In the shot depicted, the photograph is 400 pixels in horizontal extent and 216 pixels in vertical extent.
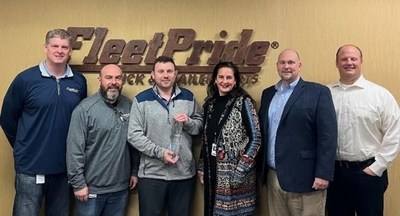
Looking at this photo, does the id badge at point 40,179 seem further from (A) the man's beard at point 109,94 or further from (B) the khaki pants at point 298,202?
(B) the khaki pants at point 298,202

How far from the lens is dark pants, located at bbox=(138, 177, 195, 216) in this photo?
8.03 ft

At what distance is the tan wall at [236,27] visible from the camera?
2691mm

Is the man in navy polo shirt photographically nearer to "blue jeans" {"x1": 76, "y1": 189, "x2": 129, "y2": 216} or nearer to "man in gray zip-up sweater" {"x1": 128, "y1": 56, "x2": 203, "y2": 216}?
"blue jeans" {"x1": 76, "y1": 189, "x2": 129, "y2": 216}

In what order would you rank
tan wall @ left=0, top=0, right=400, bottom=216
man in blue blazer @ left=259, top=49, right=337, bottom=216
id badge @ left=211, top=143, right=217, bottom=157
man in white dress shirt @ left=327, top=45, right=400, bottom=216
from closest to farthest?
man in blue blazer @ left=259, top=49, right=337, bottom=216 → man in white dress shirt @ left=327, top=45, right=400, bottom=216 → id badge @ left=211, top=143, right=217, bottom=157 → tan wall @ left=0, top=0, right=400, bottom=216

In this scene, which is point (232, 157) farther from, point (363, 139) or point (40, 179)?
point (40, 179)

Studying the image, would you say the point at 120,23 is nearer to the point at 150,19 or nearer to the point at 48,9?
the point at 150,19

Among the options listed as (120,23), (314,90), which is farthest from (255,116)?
(120,23)

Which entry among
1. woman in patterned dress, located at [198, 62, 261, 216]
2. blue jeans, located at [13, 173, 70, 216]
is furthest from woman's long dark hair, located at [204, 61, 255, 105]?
blue jeans, located at [13, 173, 70, 216]

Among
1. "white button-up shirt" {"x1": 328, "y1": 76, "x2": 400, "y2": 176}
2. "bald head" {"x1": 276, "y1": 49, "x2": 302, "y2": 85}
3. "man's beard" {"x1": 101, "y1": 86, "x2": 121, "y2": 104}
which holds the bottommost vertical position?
"white button-up shirt" {"x1": 328, "y1": 76, "x2": 400, "y2": 176}

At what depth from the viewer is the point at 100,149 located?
94.6 inches

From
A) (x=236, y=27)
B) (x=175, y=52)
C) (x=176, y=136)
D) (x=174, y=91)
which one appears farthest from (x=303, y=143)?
(x=175, y=52)

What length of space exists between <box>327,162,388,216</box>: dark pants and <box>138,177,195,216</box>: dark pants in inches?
39.0

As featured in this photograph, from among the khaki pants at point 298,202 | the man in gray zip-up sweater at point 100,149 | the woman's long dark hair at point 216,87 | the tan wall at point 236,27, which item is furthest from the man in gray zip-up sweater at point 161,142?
the khaki pants at point 298,202

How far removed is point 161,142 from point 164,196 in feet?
1.23
